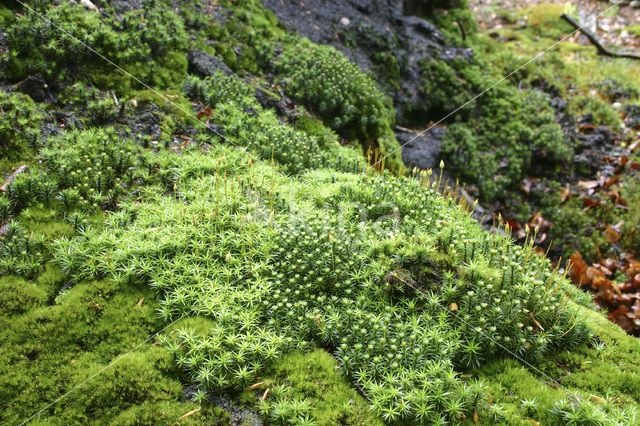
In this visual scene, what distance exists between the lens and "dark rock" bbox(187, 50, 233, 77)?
7520 mm

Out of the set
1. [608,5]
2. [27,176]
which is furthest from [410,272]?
[608,5]

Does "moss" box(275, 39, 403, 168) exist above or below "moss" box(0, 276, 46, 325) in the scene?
above

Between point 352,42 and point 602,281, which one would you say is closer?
point 602,281

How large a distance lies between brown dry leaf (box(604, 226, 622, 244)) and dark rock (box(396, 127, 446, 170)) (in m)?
3.67

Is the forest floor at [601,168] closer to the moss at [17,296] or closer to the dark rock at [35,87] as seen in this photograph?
the moss at [17,296]

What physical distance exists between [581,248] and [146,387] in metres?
8.34

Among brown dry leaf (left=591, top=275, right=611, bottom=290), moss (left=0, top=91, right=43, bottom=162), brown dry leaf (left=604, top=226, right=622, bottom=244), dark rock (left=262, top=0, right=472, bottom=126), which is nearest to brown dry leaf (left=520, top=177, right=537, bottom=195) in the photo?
brown dry leaf (left=604, top=226, right=622, bottom=244)

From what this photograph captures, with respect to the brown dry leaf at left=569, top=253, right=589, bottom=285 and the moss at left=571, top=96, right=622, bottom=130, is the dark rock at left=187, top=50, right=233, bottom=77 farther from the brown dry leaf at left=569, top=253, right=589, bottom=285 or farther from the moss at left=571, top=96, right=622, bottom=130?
the moss at left=571, top=96, right=622, bottom=130

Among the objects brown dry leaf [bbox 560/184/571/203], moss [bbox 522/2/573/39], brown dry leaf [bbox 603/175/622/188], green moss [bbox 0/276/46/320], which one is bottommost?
green moss [bbox 0/276/46/320]

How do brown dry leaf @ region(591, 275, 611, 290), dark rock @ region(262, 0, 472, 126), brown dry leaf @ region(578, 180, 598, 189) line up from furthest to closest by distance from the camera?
1. dark rock @ region(262, 0, 472, 126)
2. brown dry leaf @ region(578, 180, 598, 189)
3. brown dry leaf @ region(591, 275, 611, 290)

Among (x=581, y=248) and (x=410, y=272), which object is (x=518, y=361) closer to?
(x=410, y=272)

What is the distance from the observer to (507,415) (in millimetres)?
3285

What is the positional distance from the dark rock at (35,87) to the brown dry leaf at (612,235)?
10348mm

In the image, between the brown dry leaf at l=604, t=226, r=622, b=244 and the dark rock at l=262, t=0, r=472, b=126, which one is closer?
the brown dry leaf at l=604, t=226, r=622, b=244
